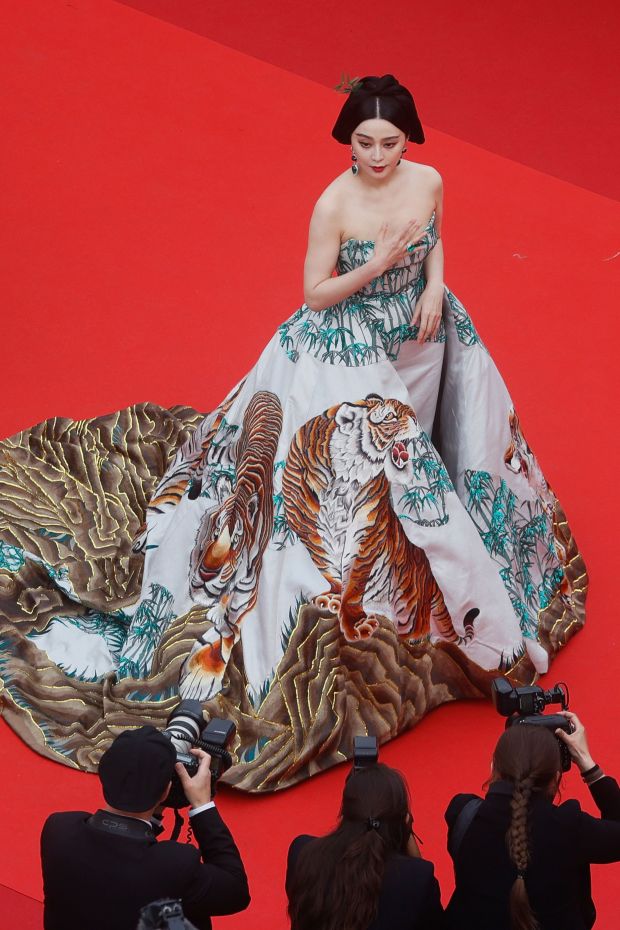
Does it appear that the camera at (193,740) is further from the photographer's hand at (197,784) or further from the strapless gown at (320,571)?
the strapless gown at (320,571)

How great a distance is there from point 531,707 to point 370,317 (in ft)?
4.69

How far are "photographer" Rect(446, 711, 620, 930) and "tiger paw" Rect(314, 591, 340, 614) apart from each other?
108 cm

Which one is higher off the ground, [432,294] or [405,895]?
[432,294]

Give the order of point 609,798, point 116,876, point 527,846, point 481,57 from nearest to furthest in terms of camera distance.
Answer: point 116,876
point 527,846
point 609,798
point 481,57

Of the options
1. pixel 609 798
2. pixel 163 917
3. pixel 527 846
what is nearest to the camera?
pixel 163 917

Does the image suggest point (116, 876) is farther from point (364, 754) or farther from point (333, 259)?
point (333, 259)

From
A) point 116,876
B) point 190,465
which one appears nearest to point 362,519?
point 190,465

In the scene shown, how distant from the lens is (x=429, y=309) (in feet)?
13.0

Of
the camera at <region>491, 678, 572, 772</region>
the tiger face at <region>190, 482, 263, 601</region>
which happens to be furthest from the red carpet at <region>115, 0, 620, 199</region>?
the camera at <region>491, 678, 572, 772</region>

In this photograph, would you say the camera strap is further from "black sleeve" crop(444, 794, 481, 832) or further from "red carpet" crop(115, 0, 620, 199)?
"red carpet" crop(115, 0, 620, 199)

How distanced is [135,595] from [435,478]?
1003mm

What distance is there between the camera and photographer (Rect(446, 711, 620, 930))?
8.70 feet

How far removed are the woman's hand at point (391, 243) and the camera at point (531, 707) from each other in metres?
1.33

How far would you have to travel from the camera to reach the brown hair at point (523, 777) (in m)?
2.60
